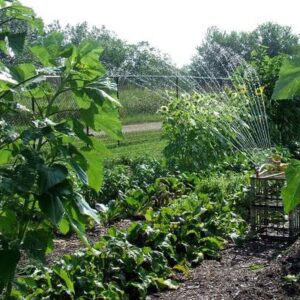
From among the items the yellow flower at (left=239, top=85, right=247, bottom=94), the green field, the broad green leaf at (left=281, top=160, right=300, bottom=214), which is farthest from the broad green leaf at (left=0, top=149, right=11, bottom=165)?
the green field

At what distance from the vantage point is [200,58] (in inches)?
1693

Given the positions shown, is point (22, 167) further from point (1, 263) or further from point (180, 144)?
point (180, 144)

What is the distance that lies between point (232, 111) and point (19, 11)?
7990mm

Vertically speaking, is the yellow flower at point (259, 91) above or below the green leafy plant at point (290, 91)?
above

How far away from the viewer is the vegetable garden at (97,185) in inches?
72.6

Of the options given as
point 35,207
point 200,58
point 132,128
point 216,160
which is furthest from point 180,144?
Result: point 200,58

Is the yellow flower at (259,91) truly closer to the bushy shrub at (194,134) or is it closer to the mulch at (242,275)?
the bushy shrub at (194,134)

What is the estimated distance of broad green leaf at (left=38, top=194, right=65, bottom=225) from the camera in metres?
1.74

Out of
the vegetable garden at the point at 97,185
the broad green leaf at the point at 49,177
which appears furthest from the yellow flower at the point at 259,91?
the broad green leaf at the point at 49,177

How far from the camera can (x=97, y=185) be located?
2.08m

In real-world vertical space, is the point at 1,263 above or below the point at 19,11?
below

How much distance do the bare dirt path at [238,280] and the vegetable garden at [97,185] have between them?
0.19 ft

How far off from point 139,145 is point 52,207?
1435 cm

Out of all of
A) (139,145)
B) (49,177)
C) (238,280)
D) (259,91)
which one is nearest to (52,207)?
(49,177)
